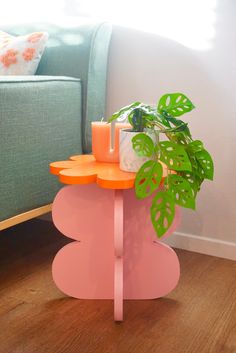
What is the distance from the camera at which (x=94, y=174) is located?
1.06m

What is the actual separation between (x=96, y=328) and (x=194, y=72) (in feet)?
2.80

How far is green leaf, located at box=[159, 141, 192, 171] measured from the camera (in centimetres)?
99

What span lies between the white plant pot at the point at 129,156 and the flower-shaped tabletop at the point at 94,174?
0.06 feet

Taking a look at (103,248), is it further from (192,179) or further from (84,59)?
(84,59)

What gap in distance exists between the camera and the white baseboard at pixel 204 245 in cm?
149

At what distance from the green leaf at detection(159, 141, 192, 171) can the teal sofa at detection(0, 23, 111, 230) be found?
1.40 feet

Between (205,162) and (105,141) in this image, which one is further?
(105,141)

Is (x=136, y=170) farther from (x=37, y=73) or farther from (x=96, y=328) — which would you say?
(x=37, y=73)

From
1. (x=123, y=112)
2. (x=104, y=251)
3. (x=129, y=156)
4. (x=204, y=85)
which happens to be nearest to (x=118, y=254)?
(x=104, y=251)

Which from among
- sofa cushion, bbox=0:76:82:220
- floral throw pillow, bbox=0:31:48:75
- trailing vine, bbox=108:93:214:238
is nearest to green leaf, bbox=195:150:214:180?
trailing vine, bbox=108:93:214:238

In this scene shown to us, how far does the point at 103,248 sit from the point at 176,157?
35cm

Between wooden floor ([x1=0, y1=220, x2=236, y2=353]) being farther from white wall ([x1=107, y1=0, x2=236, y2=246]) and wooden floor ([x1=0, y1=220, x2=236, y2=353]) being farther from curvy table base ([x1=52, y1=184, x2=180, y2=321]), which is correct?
white wall ([x1=107, y1=0, x2=236, y2=246])

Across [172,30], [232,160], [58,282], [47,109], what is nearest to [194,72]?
[172,30]

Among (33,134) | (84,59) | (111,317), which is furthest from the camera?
(84,59)
